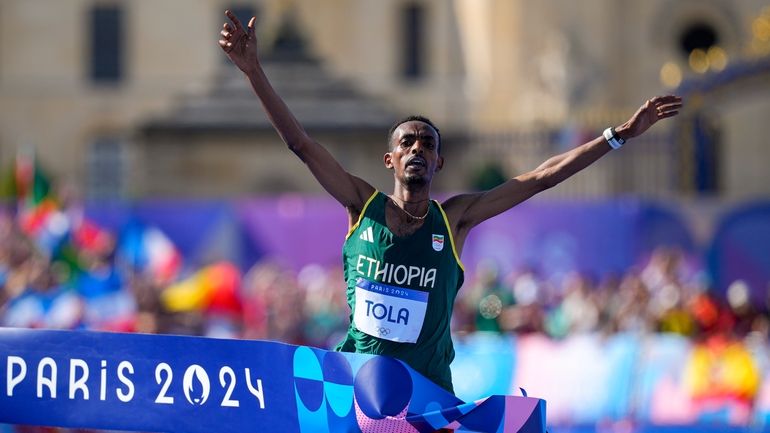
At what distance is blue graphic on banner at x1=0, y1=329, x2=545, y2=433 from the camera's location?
8008 mm

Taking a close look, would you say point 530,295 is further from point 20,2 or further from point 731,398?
point 20,2

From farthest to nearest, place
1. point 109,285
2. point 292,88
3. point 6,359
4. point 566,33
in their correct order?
point 566,33, point 292,88, point 109,285, point 6,359

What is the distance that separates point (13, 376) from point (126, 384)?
1.75 feet

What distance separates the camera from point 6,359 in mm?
8430

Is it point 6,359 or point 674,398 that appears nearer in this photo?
point 6,359

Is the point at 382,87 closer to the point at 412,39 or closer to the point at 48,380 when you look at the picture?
the point at 412,39

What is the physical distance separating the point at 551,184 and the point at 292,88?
2491 cm

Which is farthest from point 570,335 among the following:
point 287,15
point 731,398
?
point 287,15

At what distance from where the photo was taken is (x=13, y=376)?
8406mm

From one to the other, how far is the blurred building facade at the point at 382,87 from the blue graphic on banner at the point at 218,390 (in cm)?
1997

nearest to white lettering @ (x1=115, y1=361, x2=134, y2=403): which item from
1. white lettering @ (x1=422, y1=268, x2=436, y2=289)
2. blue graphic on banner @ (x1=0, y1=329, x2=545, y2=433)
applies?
blue graphic on banner @ (x1=0, y1=329, x2=545, y2=433)

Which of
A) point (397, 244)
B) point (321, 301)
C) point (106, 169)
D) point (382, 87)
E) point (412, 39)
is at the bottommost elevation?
point (397, 244)

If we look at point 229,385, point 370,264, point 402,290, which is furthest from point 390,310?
point 229,385

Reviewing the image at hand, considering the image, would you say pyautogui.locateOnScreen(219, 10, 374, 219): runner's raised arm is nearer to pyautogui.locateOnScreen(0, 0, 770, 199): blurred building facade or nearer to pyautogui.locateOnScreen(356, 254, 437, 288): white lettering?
pyautogui.locateOnScreen(356, 254, 437, 288): white lettering
